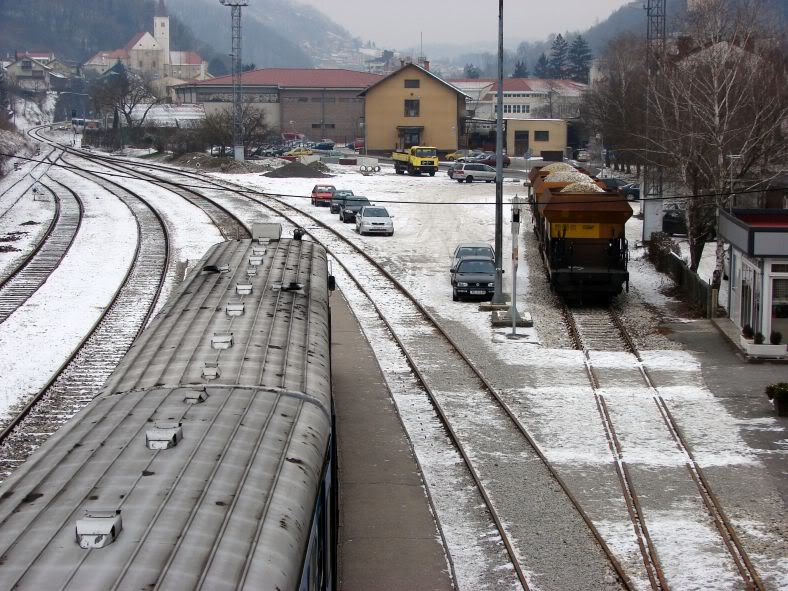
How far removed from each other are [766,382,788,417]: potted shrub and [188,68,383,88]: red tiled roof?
100745 millimetres

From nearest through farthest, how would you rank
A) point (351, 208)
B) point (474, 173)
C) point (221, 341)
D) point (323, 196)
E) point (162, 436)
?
point (162, 436) → point (221, 341) → point (351, 208) → point (323, 196) → point (474, 173)

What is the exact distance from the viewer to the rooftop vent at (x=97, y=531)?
20.0 ft

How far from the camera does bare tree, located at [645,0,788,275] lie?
29609mm

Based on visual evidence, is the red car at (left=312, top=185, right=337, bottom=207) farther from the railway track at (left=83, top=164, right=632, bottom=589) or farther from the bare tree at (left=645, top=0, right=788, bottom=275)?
the bare tree at (left=645, top=0, right=788, bottom=275)

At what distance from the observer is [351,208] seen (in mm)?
47438

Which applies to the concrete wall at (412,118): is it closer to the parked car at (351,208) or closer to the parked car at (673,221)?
the parked car at (351,208)

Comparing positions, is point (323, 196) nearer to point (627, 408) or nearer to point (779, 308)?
point (779, 308)

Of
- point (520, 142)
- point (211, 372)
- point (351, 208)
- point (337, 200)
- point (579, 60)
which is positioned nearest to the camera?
point (211, 372)

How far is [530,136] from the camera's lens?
3814 inches

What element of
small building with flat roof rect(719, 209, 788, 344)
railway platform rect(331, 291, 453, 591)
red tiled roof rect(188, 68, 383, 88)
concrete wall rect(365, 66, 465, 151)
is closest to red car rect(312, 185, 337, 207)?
small building with flat roof rect(719, 209, 788, 344)

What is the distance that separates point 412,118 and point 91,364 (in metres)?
73.4

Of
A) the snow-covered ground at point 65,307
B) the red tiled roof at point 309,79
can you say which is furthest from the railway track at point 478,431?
the red tiled roof at point 309,79

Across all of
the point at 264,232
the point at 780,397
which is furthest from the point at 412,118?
the point at 780,397

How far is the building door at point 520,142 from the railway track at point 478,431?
65.7 metres
